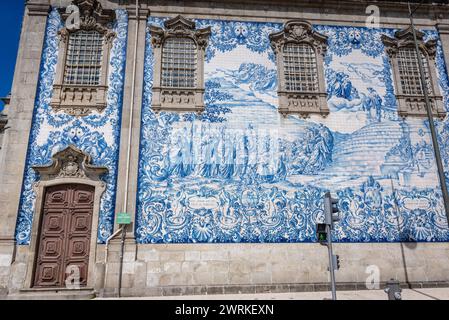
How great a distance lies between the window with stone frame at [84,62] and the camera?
998 centimetres

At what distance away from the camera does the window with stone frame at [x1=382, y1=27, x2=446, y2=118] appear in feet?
35.7

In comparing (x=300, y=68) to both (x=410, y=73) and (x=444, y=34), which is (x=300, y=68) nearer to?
(x=410, y=73)

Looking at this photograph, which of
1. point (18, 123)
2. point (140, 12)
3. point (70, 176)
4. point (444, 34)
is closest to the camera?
point (70, 176)

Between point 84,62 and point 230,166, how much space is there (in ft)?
16.1

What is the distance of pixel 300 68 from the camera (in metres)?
10.9

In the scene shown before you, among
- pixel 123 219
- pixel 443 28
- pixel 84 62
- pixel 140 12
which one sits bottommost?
pixel 123 219

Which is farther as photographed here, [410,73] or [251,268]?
[410,73]

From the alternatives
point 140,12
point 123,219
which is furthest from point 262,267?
point 140,12

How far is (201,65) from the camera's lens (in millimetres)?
10578

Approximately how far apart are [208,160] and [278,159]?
1.84m

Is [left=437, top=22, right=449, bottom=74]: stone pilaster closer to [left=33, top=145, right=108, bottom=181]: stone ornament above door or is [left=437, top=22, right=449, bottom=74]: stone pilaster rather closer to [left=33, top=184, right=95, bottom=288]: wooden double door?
[left=33, top=145, right=108, bottom=181]: stone ornament above door

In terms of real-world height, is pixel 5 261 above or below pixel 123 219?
below

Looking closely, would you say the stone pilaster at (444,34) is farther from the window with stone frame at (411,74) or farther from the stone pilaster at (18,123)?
the stone pilaster at (18,123)
